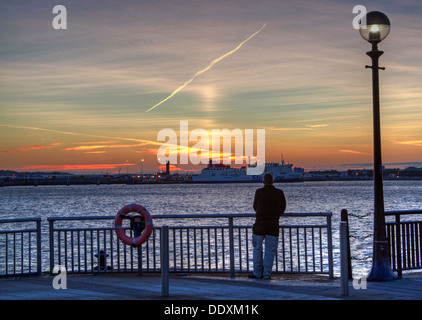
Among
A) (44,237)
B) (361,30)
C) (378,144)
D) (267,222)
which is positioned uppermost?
(361,30)

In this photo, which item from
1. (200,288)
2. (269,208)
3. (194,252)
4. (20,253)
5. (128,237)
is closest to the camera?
(200,288)

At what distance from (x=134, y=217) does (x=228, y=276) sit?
2.41 metres

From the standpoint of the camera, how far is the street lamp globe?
473 inches

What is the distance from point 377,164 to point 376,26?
281 centimetres

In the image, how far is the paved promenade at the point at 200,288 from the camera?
995cm

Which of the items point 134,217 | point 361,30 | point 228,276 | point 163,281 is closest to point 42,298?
point 163,281

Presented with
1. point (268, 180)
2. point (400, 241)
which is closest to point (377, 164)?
point (400, 241)

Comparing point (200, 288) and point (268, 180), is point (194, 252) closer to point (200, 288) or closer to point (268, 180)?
point (268, 180)

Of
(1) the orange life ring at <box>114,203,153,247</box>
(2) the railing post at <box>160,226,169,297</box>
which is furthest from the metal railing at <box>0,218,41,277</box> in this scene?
(2) the railing post at <box>160,226,169,297</box>

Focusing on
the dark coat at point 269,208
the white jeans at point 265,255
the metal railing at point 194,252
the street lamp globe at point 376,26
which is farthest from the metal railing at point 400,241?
the street lamp globe at point 376,26

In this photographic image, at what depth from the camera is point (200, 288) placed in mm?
10891
